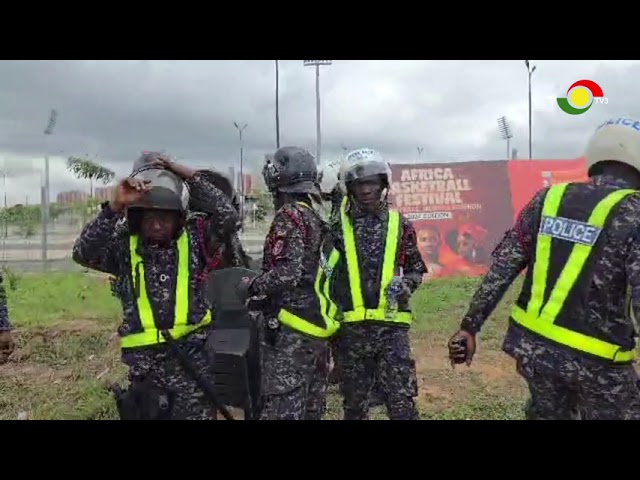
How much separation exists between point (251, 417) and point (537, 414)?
1778 millimetres

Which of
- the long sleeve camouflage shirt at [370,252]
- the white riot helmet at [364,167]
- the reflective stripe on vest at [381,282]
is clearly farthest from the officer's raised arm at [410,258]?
the white riot helmet at [364,167]

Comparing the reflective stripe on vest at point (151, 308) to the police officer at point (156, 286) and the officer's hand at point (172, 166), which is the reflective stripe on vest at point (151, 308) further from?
the officer's hand at point (172, 166)

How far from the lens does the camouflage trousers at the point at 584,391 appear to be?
299cm

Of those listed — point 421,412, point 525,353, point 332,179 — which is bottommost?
point 421,412

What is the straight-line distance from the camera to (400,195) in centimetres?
1341

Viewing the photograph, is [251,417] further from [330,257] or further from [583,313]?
[583,313]

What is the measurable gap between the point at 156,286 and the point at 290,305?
33.0 inches

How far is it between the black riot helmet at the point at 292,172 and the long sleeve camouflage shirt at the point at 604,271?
1.28m

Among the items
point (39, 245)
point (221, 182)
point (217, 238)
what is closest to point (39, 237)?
point (39, 245)

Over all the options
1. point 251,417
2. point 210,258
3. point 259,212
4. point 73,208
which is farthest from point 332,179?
point 73,208

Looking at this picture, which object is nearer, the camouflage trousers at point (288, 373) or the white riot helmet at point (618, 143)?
the white riot helmet at point (618, 143)

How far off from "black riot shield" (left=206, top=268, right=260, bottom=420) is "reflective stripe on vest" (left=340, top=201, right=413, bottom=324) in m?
0.64

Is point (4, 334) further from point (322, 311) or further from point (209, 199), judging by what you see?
point (322, 311)

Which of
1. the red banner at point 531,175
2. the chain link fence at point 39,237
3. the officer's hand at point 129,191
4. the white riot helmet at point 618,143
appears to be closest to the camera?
the white riot helmet at point 618,143
